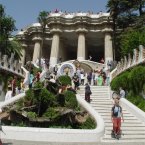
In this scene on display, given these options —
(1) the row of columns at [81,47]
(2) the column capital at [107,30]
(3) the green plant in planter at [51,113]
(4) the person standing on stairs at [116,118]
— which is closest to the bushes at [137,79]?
(4) the person standing on stairs at [116,118]

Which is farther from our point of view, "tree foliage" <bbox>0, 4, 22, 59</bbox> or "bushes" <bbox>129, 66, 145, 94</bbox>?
"tree foliage" <bbox>0, 4, 22, 59</bbox>

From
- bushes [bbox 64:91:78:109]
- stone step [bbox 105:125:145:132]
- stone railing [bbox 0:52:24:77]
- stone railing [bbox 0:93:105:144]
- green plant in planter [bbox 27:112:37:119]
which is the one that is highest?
stone railing [bbox 0:52:24:77]

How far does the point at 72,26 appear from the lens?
56.0 metres

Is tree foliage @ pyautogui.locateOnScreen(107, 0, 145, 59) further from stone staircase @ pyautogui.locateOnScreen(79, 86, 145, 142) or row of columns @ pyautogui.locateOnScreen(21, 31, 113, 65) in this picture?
stone staircase @ pyautogui.locateOnScreen(79, 86, 145, 142)

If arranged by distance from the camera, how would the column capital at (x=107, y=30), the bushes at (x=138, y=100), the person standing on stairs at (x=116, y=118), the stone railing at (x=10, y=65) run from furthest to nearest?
the column capital at (x=107, y=30)
the stone railing at (x=10, y=65)
the bushes at (x=138, y=100)
the person standing on stairs at (x=116, y=118)

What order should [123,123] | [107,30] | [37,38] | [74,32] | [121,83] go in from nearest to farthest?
[123,123]
[121,83]
[107,30]
[74,32]
[37,38]

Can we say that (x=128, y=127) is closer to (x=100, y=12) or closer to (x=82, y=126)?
(x=82, y=126)

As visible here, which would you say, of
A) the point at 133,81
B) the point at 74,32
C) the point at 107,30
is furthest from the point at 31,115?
the point at 74,32

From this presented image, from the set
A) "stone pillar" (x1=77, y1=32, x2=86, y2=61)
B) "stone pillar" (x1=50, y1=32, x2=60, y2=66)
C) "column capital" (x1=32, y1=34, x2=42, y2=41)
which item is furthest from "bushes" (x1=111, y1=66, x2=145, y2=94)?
"column capital" (x1=32, y1=34, x2=42, y2=41)

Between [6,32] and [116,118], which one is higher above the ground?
[6,32]

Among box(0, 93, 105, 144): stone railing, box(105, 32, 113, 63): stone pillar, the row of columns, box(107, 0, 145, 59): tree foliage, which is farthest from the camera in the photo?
the row of columns

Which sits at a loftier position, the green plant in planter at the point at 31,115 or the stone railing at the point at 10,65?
the stone railing at the point at 10,65

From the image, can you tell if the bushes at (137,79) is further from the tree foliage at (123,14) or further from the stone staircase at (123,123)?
the tree foliage at (123,14)

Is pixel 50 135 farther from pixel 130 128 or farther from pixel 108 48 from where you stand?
pixel 108 48
